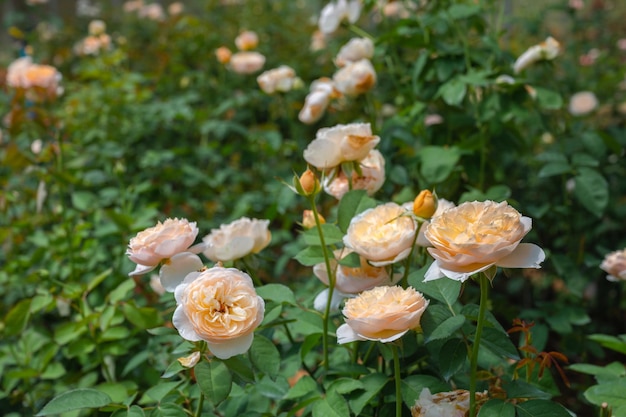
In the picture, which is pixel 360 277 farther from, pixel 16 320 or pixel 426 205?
→ pixel 16 320

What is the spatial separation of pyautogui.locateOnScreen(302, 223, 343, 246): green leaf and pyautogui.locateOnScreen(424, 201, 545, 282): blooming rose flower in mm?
235

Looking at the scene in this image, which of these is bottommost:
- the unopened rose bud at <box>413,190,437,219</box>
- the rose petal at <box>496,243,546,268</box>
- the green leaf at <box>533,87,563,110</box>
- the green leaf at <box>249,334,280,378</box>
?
the green leaf at <box>249,334,280,378</box>

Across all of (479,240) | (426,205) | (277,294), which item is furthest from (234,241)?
(479,240)

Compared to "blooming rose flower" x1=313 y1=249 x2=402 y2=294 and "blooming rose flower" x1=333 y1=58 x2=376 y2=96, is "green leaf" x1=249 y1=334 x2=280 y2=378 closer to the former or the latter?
"blooming rose flower" x1=313 y1=249 x2=402 y2=294

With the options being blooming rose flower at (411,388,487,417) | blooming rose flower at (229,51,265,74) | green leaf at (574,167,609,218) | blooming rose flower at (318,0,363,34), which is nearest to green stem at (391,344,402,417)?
blooming rose flower at (411,388,487,417)

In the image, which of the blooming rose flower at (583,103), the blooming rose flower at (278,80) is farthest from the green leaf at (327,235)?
the blooming rose flower at (583,103)

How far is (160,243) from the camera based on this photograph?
2.51 ft

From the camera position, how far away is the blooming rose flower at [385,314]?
668mm

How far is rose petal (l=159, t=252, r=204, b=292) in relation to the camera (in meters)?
0.79

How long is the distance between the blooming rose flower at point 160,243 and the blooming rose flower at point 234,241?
116 mm

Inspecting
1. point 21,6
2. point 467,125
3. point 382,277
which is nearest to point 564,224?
point 467,125

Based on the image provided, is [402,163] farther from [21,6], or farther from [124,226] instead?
[21,6]

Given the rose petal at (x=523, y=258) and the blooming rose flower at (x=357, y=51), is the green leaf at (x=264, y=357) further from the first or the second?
the blooming rose flower at (x=357, y=51)

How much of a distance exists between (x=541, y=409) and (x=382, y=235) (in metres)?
0.27
